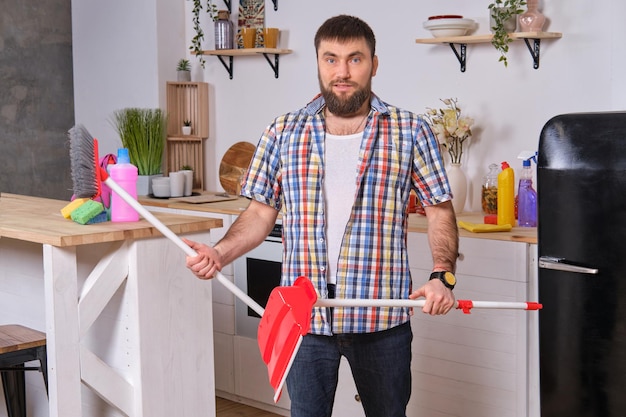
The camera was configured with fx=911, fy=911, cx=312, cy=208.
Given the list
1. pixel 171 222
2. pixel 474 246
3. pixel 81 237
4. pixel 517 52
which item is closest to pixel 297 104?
pixel 517 52

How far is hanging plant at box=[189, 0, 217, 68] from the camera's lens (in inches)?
200

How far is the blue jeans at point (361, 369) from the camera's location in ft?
8.10

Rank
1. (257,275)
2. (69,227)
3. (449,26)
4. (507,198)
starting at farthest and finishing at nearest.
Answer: (257,275), (449,26), (507,198), (69,227)

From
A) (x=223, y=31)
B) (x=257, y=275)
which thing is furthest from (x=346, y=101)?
(x=223, y=31)

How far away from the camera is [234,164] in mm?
5000

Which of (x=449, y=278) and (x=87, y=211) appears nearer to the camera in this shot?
(x=449, y=278)

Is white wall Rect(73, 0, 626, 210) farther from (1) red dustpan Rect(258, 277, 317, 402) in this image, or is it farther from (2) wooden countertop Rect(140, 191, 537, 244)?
(1) red dustpan Rect(258, 277, 317, 402)

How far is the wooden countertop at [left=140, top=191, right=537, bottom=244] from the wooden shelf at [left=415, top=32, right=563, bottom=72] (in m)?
0.71

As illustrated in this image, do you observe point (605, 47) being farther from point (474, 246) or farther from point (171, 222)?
point (171, 222)

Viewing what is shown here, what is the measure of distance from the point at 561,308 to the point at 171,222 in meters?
1.34

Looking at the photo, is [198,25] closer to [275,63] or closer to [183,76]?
[183,76]

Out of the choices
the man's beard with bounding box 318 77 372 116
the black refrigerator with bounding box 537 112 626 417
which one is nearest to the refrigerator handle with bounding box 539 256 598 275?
the black refrigerator with bounding box 537 112 626 417

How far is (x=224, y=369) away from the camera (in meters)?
4.56

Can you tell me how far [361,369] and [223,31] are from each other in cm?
293
